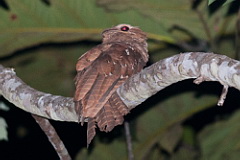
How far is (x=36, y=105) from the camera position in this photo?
12.6 feet

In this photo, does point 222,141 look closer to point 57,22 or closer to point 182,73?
point 57,22

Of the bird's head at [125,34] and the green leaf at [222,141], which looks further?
the green leaf at [222,141]

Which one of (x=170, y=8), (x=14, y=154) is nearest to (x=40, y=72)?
(x=14, y=154)

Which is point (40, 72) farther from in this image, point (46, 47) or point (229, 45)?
point (229, 45)

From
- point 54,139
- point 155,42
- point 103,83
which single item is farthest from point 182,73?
point 155,42

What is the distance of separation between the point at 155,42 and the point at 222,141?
1232 mm

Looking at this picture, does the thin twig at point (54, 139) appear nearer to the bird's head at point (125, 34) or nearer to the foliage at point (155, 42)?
the bird's head at point (125, 34)

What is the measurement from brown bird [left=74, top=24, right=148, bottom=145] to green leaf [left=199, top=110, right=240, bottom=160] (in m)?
2.01

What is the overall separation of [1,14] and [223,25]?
7.00ft

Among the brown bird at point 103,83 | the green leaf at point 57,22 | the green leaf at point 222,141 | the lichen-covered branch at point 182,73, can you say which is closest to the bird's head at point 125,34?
the brown bird at point 103,83

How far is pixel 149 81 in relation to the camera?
326 centimetres

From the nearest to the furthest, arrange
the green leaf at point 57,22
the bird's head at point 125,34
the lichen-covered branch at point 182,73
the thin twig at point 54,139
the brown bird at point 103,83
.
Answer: the lichen-covered branch at point 182,73 < the brown bird at point 103,83 < the thin twig at point 54,139 < the bird's head at point 125,34 < the green leaf at point 57,22

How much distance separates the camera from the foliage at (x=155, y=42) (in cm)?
562

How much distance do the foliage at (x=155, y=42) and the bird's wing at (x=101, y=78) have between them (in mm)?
1603
